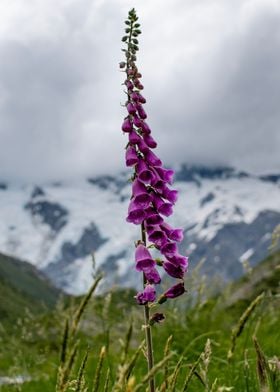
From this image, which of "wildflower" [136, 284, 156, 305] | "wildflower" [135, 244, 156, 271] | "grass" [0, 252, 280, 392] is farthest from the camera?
"grass" [0, 252, 280, 392]

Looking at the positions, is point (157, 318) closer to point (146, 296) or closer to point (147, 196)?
point (146, 296)

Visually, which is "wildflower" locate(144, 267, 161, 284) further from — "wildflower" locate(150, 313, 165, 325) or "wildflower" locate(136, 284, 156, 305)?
"wildflower" locate(150, 313, 165, 325)

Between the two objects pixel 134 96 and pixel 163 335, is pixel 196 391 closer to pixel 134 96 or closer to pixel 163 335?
pixel 134 96

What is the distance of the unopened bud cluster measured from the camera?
181 inches

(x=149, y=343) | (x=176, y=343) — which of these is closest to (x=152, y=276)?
(x=149, y=343)

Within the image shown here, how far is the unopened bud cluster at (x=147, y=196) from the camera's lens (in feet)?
15.1

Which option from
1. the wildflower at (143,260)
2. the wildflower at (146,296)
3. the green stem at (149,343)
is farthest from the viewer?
the wildflower at (143,260)

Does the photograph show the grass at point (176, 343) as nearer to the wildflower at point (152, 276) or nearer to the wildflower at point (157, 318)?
the wildflower at point (157, 318)

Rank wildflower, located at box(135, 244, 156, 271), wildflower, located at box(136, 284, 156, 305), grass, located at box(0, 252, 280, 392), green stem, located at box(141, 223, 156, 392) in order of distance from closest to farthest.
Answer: green stem, located at box(141, 223, 156, 392), wildflower, located at box(136, 284, 156, 305), wildflower, located at box(135, 244, 156, 271), grass, located at box(0, 252, 280, 392)

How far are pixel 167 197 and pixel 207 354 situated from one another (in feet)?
4.14

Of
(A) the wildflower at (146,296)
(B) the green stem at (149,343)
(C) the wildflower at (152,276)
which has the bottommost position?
(B) the green stem at (149,343)

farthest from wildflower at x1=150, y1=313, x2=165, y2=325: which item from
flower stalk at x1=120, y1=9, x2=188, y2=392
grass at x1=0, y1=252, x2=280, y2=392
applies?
grass at x1=0, y1=252, x2=280, y2=392

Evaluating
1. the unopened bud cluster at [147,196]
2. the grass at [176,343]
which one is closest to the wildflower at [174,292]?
the unopened bud cluster at [147,196]

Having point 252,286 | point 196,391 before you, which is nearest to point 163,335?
point 196,391
